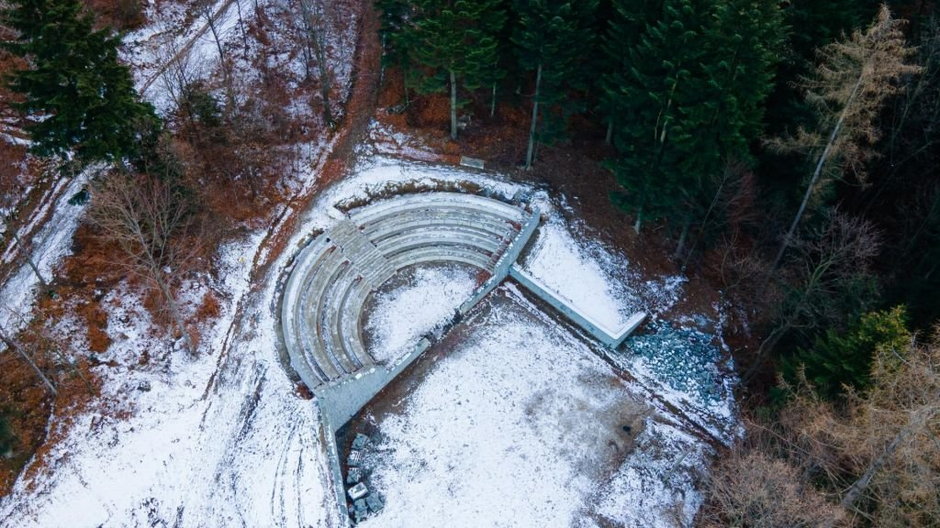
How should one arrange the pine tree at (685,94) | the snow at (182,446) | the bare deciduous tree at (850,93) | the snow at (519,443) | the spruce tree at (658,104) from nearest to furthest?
the bare deciduous tree at (850,93) → the snow at (182,446) → the pine tree at (685,94) → the snow at (519,443) → the spruce tree at (658,104)

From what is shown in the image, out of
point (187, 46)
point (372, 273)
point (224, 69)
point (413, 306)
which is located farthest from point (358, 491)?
point (187, 46)

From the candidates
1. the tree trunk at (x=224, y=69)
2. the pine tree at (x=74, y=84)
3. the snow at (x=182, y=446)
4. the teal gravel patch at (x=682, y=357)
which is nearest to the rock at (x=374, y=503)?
the snow at (x=182, y=446)

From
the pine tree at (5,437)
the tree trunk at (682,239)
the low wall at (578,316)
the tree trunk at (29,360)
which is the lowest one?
the pine tree at (5,437)

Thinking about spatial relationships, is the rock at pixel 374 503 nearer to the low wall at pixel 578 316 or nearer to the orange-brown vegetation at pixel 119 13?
the low wall at pixel 578 316

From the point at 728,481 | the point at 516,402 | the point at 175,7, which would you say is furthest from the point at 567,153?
the point at 175,7

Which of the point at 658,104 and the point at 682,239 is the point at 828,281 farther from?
the point at 658,104
